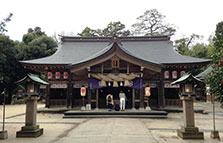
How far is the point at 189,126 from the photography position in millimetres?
7074

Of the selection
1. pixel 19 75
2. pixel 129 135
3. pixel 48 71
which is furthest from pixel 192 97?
pixel 19 75

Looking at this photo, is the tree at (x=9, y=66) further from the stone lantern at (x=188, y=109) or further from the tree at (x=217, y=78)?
the tree at (x=217, y=78)

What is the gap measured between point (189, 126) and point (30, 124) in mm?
7107

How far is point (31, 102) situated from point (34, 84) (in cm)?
92

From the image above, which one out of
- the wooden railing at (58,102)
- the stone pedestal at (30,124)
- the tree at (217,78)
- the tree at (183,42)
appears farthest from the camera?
the tree at (183,42)

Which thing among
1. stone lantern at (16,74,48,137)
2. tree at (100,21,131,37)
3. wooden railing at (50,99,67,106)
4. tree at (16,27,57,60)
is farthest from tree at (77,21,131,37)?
stone lantern at (16,74,48,137)

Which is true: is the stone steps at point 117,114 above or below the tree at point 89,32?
below

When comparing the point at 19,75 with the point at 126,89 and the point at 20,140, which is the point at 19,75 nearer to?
the point at 126,89

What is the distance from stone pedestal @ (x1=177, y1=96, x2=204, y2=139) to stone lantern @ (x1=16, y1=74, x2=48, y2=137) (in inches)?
254

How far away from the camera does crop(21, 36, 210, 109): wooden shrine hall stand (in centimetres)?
1416

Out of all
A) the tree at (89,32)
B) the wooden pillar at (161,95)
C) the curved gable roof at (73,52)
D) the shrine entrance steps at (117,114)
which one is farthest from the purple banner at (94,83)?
the tree at (89,32)

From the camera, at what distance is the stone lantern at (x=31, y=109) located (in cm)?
726

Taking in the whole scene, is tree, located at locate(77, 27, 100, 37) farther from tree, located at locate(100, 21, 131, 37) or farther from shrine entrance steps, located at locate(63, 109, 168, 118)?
shrine entrance steps, located at locate(63, 109, 168, 118)

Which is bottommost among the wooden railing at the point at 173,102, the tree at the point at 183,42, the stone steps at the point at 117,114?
the stone steps at the point at 117,114
